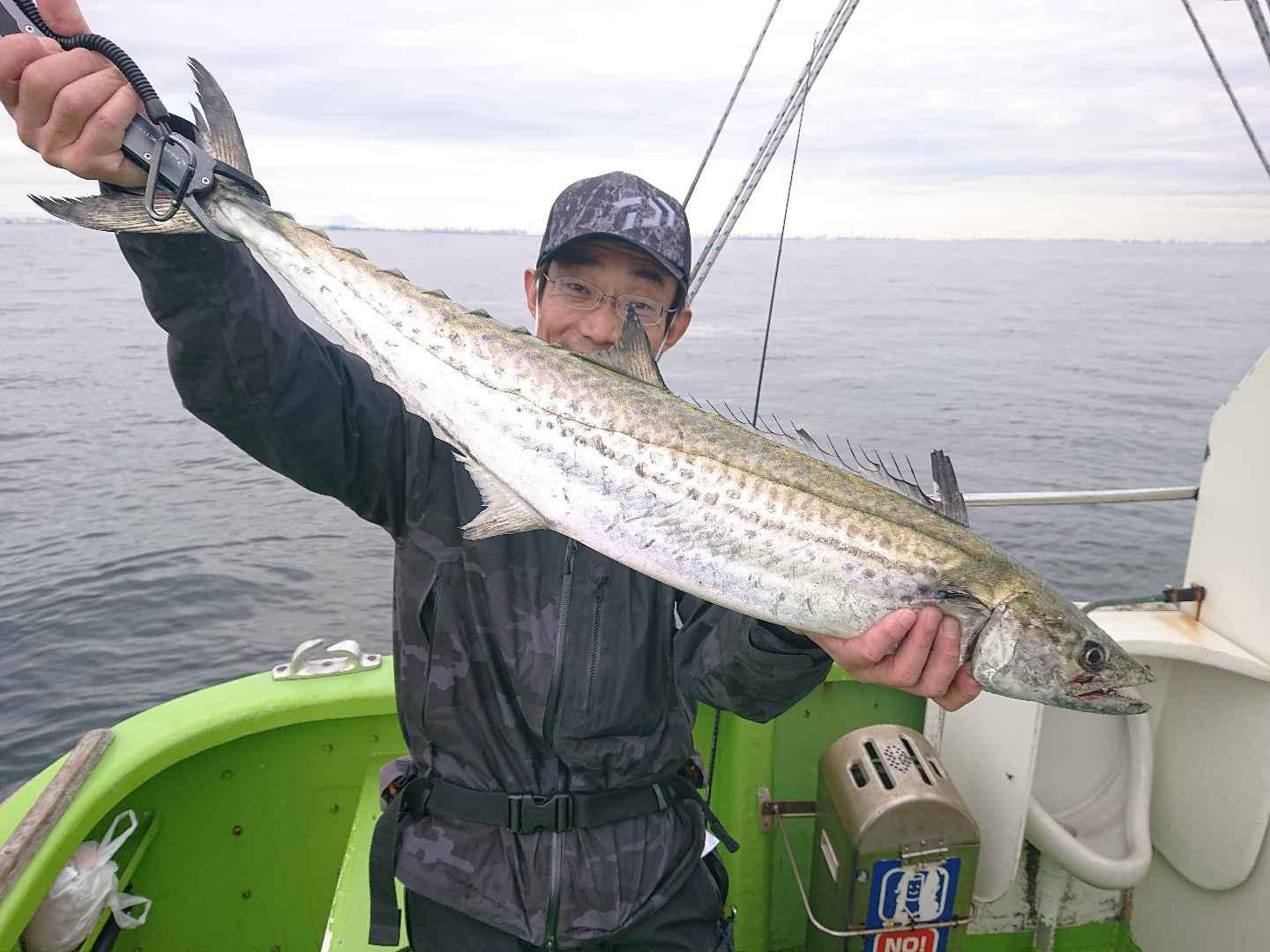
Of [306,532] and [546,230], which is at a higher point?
[546,230]

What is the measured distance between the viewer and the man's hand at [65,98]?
1.96 metres

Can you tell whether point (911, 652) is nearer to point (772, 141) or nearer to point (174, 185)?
Result: point (174, 185)

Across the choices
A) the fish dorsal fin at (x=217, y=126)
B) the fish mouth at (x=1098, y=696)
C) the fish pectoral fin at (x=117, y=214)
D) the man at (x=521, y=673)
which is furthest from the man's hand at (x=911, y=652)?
the fish dorsal fin at (x=217, y=126)

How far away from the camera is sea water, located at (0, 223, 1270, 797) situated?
1105cm

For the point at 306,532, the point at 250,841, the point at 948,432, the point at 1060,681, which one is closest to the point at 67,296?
the point at 306,532

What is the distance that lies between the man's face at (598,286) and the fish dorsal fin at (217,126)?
45.6 inches

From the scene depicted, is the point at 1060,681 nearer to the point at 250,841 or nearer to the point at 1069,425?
the point at 250,841

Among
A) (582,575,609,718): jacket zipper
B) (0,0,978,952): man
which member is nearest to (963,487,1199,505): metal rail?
(0,0,978,952): man

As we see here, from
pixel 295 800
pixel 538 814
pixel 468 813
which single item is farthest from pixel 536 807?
pixel 295 800

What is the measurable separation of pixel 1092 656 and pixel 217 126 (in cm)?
311

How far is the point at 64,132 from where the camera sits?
2.04 meters

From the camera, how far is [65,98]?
199 centimetres

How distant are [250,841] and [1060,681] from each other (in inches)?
153

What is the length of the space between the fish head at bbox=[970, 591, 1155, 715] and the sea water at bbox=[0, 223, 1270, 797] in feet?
8.28
